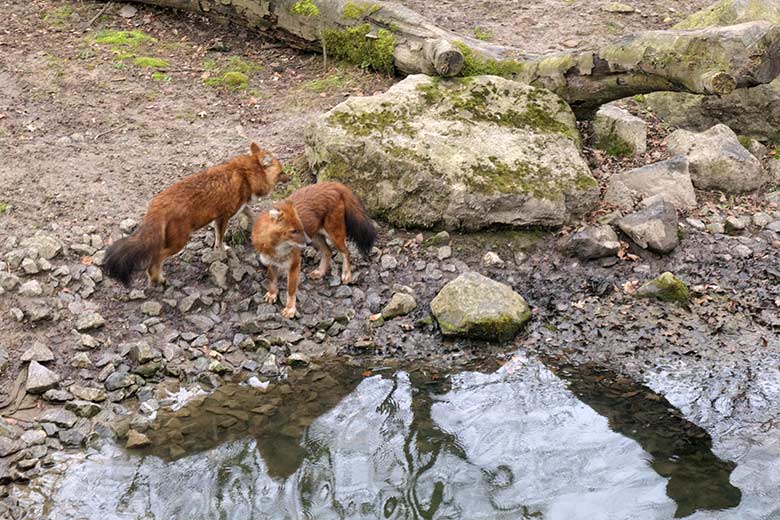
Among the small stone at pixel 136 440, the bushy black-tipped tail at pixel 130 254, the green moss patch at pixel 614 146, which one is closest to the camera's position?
the small stone at pixel 136 440

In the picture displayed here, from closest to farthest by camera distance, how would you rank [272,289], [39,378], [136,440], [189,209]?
[136,440], [39,378], [189,209], [272,289]

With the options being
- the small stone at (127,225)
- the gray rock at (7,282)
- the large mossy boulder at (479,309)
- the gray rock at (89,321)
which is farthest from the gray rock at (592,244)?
the gray rock at (7,282)

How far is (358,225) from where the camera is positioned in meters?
7.56

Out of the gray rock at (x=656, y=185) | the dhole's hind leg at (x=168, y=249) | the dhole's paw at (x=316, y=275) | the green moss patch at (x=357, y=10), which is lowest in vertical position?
the dhole's paw at (x=316, y=275)

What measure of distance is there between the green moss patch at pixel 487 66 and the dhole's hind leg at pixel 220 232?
3.18 m

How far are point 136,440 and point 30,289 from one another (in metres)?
1.76

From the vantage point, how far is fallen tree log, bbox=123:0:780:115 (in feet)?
25.7

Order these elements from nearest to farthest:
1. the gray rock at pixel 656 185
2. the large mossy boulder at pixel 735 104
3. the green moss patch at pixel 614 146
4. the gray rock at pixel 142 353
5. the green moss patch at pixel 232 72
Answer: the gray rock at pixel 142 353, the gray rock at pixel 656 185, the green moss patch at pixel 614 146, the large mossy boulder at pixel 735 104, the green moss patch at pixel 232 72

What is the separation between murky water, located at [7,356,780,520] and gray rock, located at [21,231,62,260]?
6.35ft

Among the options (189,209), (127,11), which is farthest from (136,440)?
(127,11)

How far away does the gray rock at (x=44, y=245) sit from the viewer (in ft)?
23.7

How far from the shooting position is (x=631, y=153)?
9.02 metres

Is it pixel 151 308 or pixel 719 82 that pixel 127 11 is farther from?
pixel 719 82

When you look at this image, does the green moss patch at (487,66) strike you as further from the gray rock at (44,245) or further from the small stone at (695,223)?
the gray rock at (44,245)
